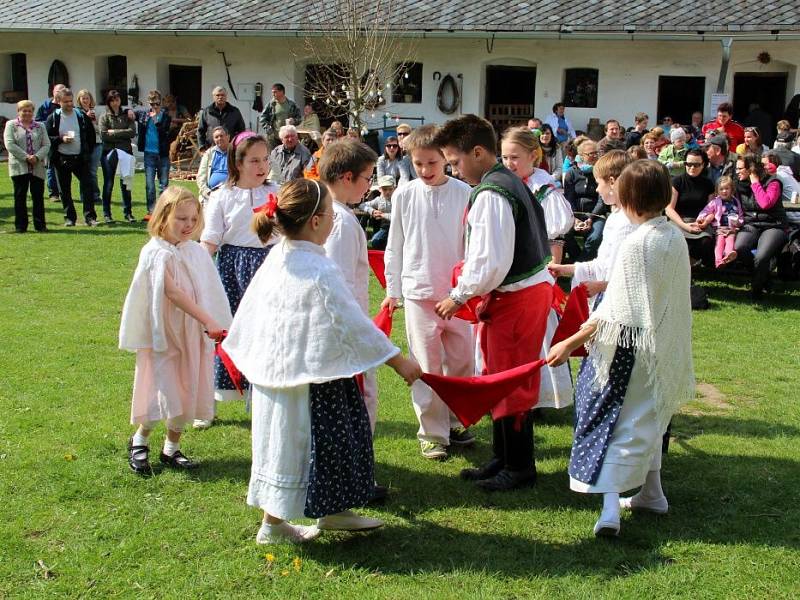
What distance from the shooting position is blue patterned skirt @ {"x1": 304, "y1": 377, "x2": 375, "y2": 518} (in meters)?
4.12

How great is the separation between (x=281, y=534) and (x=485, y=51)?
1936 cm

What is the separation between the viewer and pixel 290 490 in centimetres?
415

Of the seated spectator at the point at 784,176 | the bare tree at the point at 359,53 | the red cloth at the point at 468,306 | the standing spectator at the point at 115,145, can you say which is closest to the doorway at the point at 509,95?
the bare tree at the point at 359,53

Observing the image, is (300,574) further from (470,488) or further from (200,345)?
(200,345)

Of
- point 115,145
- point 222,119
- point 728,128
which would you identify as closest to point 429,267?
point 222,119

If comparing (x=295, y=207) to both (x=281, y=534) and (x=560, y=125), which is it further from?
(x=560, y=125)

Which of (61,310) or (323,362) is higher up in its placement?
(323,362)

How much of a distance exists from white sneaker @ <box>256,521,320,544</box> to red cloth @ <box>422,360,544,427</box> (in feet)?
3.07

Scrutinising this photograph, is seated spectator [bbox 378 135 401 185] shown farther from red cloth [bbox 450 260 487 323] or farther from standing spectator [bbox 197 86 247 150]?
red cloth [bbox 450 260 487 323]

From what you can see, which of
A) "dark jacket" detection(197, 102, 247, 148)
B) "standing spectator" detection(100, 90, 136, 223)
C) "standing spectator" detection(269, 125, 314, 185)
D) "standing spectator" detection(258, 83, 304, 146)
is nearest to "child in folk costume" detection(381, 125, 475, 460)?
"standing spectator" detection(269, 125, 314, 185)

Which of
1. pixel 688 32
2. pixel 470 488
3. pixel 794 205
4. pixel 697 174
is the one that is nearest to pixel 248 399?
pixel 470 488

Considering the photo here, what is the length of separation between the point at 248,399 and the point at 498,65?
18321mm

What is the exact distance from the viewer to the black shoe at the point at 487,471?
17.1 ft

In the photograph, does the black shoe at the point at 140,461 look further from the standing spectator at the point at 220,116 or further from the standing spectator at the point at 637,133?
the standing spectator at the point at 637,133
